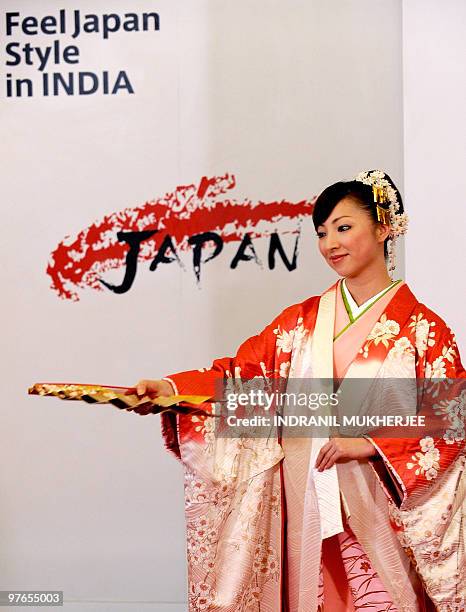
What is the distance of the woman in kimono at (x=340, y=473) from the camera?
2.37 meters

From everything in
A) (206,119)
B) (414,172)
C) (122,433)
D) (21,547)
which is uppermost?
(206,119)

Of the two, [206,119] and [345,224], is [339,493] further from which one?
[206,119]

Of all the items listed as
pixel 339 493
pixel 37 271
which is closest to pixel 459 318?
pixel 339 493

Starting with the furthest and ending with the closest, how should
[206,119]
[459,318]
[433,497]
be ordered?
1. [206,119]
2. [459,318]
3. [433,497]

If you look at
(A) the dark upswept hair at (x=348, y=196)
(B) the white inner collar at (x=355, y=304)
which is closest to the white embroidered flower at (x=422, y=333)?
(B) the white inner collar at (x=355, y=304)

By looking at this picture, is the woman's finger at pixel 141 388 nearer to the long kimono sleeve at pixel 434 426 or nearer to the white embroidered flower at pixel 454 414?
the long kimono sleeve at pixel 434 426

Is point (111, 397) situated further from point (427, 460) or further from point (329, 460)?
point (427, 460)

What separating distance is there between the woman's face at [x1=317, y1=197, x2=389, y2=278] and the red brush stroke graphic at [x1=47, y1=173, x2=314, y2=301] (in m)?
1.23

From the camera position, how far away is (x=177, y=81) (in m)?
3.85

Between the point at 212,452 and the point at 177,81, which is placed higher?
the point at 177,81

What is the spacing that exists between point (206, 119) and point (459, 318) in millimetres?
1320

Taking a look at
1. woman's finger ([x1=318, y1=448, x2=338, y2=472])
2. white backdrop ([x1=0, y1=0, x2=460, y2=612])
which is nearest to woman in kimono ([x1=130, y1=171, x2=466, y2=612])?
woman's finger ([x1=318, y1=448, x2=338, y2=472])

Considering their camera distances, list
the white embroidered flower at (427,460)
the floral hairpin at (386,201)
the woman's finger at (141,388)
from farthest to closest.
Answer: the floral hairpin at (386,201) → the woman's finger at (141,388) → the white embroidered flower at (427,460)

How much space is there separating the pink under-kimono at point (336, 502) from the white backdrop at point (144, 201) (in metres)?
1.27
